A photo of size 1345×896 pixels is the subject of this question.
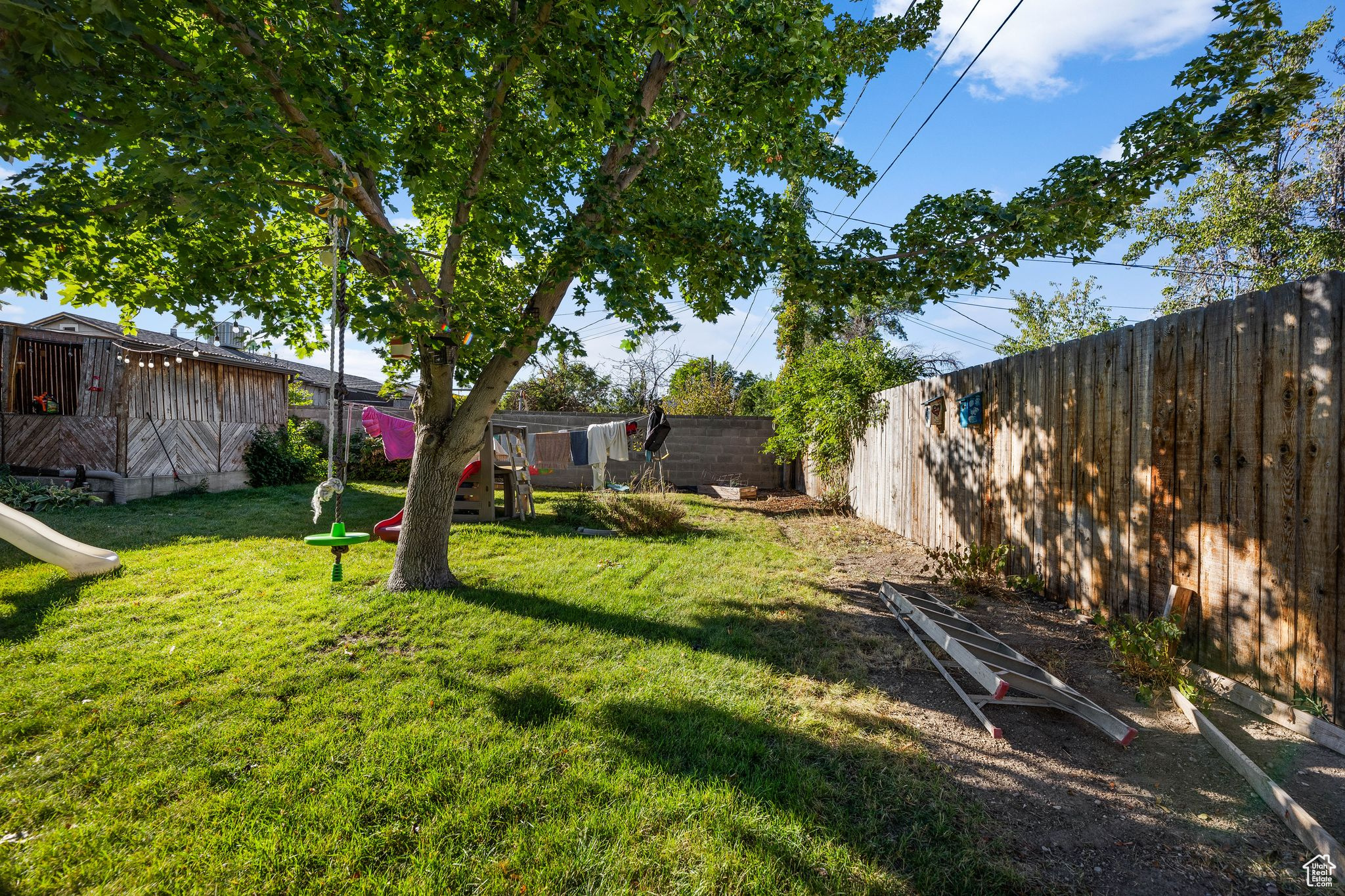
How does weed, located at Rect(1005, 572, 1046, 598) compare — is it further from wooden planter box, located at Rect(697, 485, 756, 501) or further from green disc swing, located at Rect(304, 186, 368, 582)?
wooden planter box, located at Rect(697, 485, 756, 501)

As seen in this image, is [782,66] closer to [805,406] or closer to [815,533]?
[815,533]

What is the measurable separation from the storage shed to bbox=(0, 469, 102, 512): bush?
0.81 m

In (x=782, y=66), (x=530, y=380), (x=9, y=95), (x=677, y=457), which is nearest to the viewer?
(x=9, y=95)

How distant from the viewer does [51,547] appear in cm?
436

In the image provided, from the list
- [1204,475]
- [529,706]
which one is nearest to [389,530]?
[529,706]

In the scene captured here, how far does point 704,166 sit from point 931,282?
7.79 feet

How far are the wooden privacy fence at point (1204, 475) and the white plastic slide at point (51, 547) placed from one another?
8.01m

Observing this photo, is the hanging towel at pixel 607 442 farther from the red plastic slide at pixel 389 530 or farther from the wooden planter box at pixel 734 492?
the red plastic slide at pixel 389 530

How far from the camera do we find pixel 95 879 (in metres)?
1.56

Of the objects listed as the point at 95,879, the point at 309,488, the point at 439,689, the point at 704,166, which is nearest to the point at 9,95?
the point at 95,879

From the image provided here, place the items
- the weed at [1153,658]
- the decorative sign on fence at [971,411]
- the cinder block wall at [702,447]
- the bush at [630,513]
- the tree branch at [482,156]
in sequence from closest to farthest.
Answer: the weed at [1153,658], the tree branch at [482,156], the decorative sign on fence at [971,411], the bush at [630,513], the cinder block wall at [702,447]

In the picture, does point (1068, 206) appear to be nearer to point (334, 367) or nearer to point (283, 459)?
point (334, 367)

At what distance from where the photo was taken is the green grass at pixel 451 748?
164 cm

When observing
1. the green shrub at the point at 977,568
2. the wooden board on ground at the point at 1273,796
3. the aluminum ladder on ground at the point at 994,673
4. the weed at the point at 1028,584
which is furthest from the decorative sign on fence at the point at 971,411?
the wooden board on ground at the point at 1273,796
